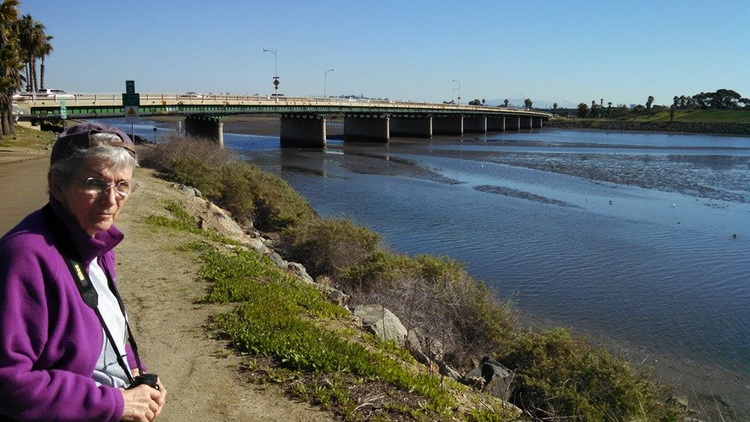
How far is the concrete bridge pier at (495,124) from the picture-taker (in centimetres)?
12063

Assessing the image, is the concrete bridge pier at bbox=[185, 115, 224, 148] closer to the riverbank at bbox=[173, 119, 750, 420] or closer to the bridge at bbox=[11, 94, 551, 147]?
the bridge at bbox=[11, 94, 551, 147]

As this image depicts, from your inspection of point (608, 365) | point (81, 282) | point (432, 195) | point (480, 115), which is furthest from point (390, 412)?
point (480, 115)

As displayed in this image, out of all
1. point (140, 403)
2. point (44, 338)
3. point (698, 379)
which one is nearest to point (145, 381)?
point (140, 403)

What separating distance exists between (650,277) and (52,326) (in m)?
17.5

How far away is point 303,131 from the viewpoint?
66.2 metres

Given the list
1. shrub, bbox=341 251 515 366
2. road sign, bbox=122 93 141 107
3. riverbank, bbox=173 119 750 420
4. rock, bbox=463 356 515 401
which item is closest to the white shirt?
rock, bbox=463 356 515 401

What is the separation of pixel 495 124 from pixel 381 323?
117 m

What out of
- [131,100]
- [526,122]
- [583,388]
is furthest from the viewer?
[526,122]

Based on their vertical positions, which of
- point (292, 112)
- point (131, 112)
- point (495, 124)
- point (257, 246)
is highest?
point (495, 124)

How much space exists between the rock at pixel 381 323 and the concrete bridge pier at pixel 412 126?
80404 millimetres

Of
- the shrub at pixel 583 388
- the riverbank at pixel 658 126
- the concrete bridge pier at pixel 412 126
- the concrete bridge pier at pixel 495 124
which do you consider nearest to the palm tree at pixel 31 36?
the concrete bridge pier at pixel 412 126

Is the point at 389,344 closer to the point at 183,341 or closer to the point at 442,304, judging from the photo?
the point at 183,341

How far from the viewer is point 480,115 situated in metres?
106

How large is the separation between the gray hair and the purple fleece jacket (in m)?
0.21
